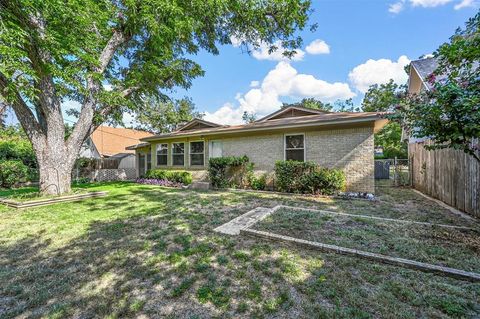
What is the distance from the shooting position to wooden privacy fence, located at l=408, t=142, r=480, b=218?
5248 millimetres

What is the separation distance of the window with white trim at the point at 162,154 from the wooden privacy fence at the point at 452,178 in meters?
13.9

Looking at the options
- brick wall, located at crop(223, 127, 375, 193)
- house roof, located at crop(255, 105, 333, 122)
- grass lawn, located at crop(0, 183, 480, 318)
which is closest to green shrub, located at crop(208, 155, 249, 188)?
brick wall, located at crop(223, 127, 375, 193)

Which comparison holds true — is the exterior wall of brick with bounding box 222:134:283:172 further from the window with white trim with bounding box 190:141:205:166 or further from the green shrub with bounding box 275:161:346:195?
the window with white trim with bounding box 190:141:205:166

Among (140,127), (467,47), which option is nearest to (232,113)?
(140,127)

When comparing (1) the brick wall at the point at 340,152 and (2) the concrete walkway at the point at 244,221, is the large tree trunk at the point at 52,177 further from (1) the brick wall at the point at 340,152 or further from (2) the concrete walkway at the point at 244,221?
(1) the brick wall at the point at 340,152

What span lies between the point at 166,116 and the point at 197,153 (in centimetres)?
1416

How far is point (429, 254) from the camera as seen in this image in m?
3.25

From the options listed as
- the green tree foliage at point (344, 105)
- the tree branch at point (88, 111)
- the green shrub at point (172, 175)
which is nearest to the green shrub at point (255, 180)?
the green shrub at point (172, 175)

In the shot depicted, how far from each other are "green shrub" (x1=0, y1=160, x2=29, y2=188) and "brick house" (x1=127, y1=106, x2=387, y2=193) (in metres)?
7.50

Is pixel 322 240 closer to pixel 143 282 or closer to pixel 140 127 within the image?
pixel 143 282

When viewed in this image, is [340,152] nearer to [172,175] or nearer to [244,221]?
[244,221]

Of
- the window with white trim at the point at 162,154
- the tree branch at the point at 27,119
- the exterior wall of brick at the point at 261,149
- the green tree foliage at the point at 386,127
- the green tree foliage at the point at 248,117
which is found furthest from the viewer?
the green tree foliage at the point at 248,117

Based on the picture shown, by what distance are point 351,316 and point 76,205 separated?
8.32 m

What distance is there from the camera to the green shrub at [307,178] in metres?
8.27
